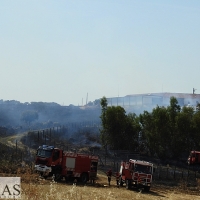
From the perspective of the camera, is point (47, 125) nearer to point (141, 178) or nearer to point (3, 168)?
point (3, 168)

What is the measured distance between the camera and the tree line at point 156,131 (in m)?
53.1

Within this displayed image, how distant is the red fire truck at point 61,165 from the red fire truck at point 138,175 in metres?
4.03

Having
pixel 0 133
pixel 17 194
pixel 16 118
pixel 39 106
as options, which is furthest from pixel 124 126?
pixel 39 106

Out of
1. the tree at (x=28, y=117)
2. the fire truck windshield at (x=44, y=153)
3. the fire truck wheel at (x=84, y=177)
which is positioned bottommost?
the fire truck wheel at (x=84, y=177)

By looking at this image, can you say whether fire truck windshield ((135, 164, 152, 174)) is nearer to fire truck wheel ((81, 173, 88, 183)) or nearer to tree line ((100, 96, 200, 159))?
fire truck wheel ((81, 173, 88, 183))

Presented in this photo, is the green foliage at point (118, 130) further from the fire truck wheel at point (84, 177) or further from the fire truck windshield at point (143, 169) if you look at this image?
the fire truck windshield at point (143, 169)

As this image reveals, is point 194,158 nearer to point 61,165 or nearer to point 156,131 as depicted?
point 156,131

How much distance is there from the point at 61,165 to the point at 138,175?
684cm

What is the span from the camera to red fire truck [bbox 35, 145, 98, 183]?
108 ft

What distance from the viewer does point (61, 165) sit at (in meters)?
33.1

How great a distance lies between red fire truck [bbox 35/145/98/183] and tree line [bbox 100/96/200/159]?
Answer: 2139cm

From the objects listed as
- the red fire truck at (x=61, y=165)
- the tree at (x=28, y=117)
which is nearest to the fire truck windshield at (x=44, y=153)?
the red fire truck at (x=61, y=165)

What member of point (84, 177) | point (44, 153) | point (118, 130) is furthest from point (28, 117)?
point (84, 177)

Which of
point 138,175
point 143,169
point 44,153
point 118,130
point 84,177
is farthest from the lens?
point 118,130
